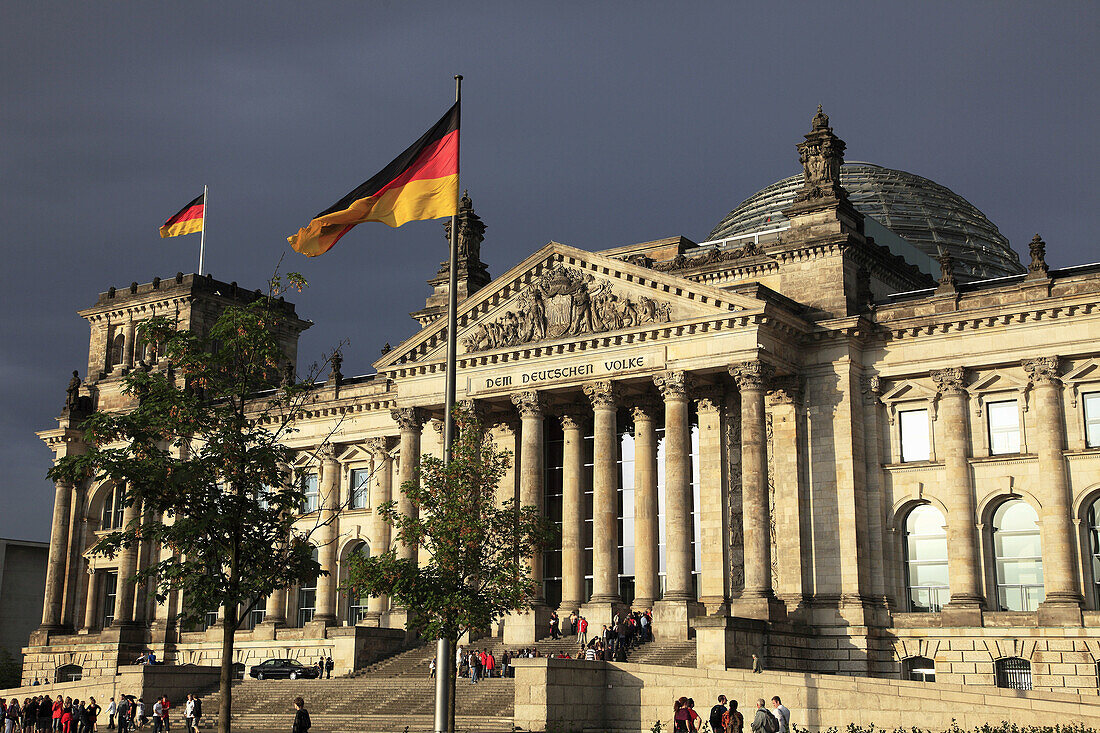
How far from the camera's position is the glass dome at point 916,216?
70.0 m

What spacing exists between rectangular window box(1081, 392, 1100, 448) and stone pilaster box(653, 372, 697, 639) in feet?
51.0

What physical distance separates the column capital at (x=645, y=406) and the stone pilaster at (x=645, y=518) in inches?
11.8

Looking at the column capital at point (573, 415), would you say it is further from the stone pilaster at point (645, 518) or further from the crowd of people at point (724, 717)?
the crowd of people at point (724, 717)

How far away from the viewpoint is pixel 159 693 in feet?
166

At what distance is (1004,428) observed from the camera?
5000cm

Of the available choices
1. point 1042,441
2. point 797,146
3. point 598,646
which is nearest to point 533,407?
point 598,646

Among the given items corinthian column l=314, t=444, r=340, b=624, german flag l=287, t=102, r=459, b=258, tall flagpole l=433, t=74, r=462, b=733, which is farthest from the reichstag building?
german flag l=287, t=102, r=459, b=258

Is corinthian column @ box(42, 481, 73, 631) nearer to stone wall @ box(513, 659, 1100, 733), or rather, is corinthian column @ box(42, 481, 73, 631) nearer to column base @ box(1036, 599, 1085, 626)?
stone wall @ box(513, 659, 1100, 733)

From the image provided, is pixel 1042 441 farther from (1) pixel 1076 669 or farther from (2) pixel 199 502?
(2) pixel 199 502

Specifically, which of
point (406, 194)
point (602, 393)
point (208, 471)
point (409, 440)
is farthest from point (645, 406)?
point (208, 471)

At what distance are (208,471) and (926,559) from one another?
32.2 metres

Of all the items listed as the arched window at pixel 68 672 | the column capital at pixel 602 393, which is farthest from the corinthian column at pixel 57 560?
the column capital at pixel 602 393

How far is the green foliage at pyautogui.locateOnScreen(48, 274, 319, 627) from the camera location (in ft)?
98.6

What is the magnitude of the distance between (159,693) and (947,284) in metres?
36.7
